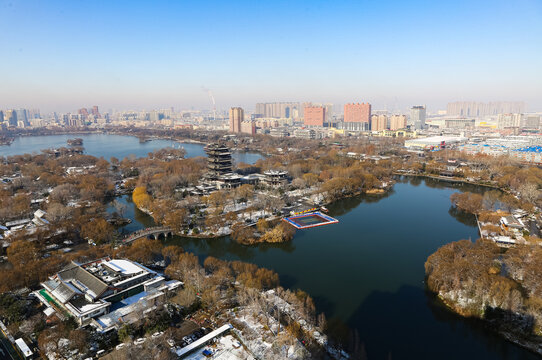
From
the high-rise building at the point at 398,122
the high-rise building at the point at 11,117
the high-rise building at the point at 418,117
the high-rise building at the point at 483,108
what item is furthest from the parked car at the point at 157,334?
the high-rise building at the point at 483,108

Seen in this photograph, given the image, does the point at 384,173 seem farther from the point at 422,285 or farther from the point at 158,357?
the point at 158,357

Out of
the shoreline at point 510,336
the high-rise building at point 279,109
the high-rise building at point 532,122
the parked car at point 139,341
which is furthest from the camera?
the high-rise building at point 279,109

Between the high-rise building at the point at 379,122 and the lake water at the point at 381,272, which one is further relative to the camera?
the high-rise building at the point at 379,122

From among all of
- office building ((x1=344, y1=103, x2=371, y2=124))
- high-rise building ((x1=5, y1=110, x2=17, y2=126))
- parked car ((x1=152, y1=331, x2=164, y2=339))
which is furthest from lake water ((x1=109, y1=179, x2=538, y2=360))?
high-rise building ((x1=5, y1=110, x2=17, y2=126))

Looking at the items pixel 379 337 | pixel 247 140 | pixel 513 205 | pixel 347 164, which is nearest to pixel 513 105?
pixel 247 140

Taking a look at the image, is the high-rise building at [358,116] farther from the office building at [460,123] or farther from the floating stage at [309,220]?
the floating stage at [309,220]

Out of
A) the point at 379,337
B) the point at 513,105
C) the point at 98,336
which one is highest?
the point at 513,105

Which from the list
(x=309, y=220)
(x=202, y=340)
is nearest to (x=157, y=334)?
(x=202, y=340)
